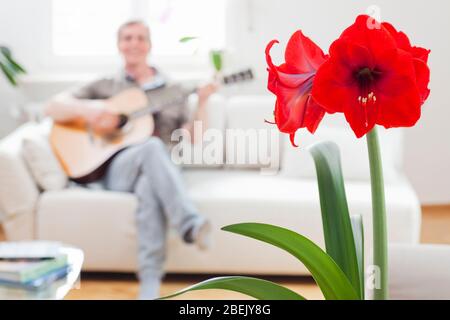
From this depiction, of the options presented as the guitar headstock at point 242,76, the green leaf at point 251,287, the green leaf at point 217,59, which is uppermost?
the green leaf at point 217,59

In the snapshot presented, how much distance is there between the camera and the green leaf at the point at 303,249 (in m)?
0.35

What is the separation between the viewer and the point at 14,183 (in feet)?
5.57

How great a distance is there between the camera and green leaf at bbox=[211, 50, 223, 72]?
157 cm

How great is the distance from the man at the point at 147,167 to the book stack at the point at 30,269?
815 mm

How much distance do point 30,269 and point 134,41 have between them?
3.02ft

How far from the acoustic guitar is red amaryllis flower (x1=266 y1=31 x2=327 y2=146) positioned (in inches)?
51.7

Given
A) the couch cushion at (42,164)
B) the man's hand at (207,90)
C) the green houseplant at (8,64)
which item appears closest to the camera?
the green houseplant at (8,64)

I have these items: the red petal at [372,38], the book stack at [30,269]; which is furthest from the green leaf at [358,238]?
the book stack at [30,269]

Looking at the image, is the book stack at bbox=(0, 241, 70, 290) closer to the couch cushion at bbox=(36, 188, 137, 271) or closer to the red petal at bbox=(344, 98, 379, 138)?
the red petal at bbox=(344, 98, 379, 138)

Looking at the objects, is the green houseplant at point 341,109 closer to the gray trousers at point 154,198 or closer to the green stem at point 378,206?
the green stem at point 378,206

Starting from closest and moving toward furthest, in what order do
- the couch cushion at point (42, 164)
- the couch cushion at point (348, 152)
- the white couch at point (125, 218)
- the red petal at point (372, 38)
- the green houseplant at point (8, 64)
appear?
1. the red petal at point (372, 38)
2. the couch cushion at point (348, 152)
3. the green houseplant at point (8, 64)
4. the white couch at point (125, 218)
5. the couch cushion at point (42, 164)

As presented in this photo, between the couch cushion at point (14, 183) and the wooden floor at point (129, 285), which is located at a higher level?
the couch cushion at point (14, 183)

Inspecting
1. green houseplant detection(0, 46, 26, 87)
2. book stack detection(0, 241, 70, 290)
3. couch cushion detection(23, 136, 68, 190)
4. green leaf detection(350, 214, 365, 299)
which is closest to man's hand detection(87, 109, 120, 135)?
couch cushion detection(23, 136, 68, 190)
